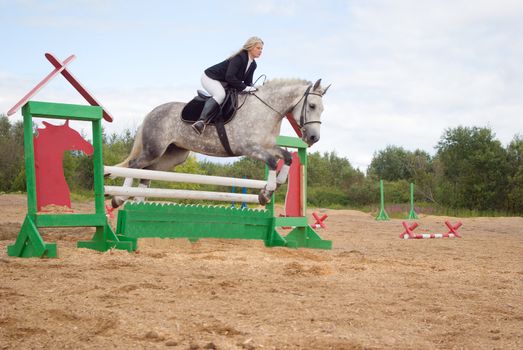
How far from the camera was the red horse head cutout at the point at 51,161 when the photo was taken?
208 inches

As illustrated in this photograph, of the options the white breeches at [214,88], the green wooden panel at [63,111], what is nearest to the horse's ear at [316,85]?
the white breeches at [214,88]

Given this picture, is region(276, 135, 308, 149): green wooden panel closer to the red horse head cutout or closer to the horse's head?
the horse's head

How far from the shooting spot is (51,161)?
5.36 metres

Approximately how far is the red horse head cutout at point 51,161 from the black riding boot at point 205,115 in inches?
44.7

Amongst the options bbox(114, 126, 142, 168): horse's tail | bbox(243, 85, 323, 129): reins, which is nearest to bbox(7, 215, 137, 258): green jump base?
bbox(114, 126, 142, 168): horse's tail

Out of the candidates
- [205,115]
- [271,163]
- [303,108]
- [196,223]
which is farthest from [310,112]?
[196,223]

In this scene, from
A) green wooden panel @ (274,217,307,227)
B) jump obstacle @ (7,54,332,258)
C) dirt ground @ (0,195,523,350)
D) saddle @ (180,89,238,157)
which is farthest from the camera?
green wooden panel @ (274,217,307,227)

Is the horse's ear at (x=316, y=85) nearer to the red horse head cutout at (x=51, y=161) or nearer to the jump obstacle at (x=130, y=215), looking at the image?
the jump obstacle at (x=130, y=215)

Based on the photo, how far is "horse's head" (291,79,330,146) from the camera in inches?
238

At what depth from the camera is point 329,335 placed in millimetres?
2771

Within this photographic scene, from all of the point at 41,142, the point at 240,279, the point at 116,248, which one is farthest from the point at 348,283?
the point at 41,142

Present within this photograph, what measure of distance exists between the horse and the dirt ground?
1071mm

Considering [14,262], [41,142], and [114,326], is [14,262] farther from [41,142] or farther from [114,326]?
[114,326]

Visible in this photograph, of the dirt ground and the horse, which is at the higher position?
the horse
